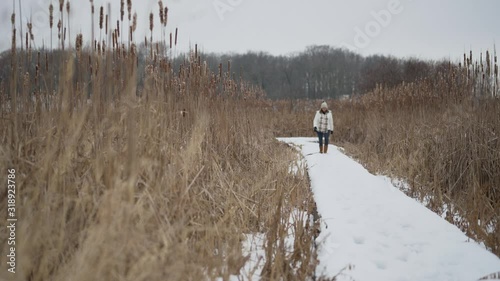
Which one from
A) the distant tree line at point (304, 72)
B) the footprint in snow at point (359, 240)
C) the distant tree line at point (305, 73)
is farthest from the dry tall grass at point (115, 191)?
the distant tree line at point (305, 73)

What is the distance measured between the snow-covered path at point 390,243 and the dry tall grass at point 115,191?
0.77 feet

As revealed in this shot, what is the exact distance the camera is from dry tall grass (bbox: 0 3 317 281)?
4.21 ft

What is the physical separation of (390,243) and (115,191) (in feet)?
6.35

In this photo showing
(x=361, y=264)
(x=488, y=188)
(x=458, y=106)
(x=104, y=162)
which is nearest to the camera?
(x=104, y=162)

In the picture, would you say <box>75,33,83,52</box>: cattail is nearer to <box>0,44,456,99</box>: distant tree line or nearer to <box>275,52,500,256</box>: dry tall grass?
<box>275,52,500,256</box>: dry tall grass

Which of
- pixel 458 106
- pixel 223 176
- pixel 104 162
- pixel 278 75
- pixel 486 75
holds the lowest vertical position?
pixel 223 176

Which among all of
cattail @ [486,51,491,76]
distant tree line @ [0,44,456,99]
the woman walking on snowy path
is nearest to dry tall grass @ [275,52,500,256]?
cattail @ [486,51,491,76]

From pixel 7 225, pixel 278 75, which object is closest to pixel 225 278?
pixel 7 225

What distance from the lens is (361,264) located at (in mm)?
1997

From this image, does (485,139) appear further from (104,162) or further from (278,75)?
(278,75)

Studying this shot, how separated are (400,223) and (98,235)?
2313 mm

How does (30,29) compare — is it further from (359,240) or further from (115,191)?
(359,240)

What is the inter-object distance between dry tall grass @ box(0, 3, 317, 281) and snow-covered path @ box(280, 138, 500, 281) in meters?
0.23

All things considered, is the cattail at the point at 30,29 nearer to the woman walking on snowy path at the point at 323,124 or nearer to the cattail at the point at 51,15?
the cattail at the point at 51,15
